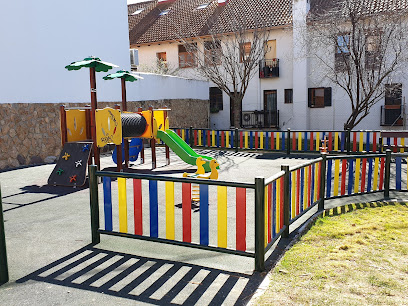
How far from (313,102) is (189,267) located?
2171 cm

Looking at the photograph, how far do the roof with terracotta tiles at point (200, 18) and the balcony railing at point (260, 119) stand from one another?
17.9 feet

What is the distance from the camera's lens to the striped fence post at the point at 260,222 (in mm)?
4621

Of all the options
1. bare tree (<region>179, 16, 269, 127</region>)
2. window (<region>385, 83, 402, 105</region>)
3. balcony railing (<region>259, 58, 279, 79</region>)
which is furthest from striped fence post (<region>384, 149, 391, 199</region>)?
balcony railing (<region>259, 58, 279, 79</region>)

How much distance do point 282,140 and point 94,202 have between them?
38.0 feet

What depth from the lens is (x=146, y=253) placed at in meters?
5.42

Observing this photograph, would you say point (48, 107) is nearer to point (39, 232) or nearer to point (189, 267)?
point (39, 232)

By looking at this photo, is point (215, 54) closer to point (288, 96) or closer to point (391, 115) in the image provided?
point (288, 96)

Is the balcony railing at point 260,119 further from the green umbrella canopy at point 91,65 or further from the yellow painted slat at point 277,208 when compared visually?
the yellow painted slat at point 277,208

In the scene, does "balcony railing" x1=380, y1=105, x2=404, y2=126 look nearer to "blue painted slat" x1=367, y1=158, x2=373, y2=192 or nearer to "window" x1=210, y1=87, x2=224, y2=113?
"window" x1=210, y1=87, x2=224, y2=113

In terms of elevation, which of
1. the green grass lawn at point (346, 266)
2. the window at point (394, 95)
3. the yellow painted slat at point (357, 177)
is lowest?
the green grass lawn at point (346, 266)

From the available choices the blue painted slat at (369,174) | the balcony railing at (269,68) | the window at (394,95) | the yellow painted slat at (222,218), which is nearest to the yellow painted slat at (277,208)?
the yellow painted slat at (222,218)

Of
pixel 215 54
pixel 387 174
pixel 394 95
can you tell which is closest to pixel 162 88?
pixel 215 54

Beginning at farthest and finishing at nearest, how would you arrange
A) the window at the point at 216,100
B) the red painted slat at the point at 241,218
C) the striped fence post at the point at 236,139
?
the window at the point at 216,100
the striped fence post at the point at 236,139
the red painted slat at the point at 241,218

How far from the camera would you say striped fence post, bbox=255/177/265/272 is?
4.62m
